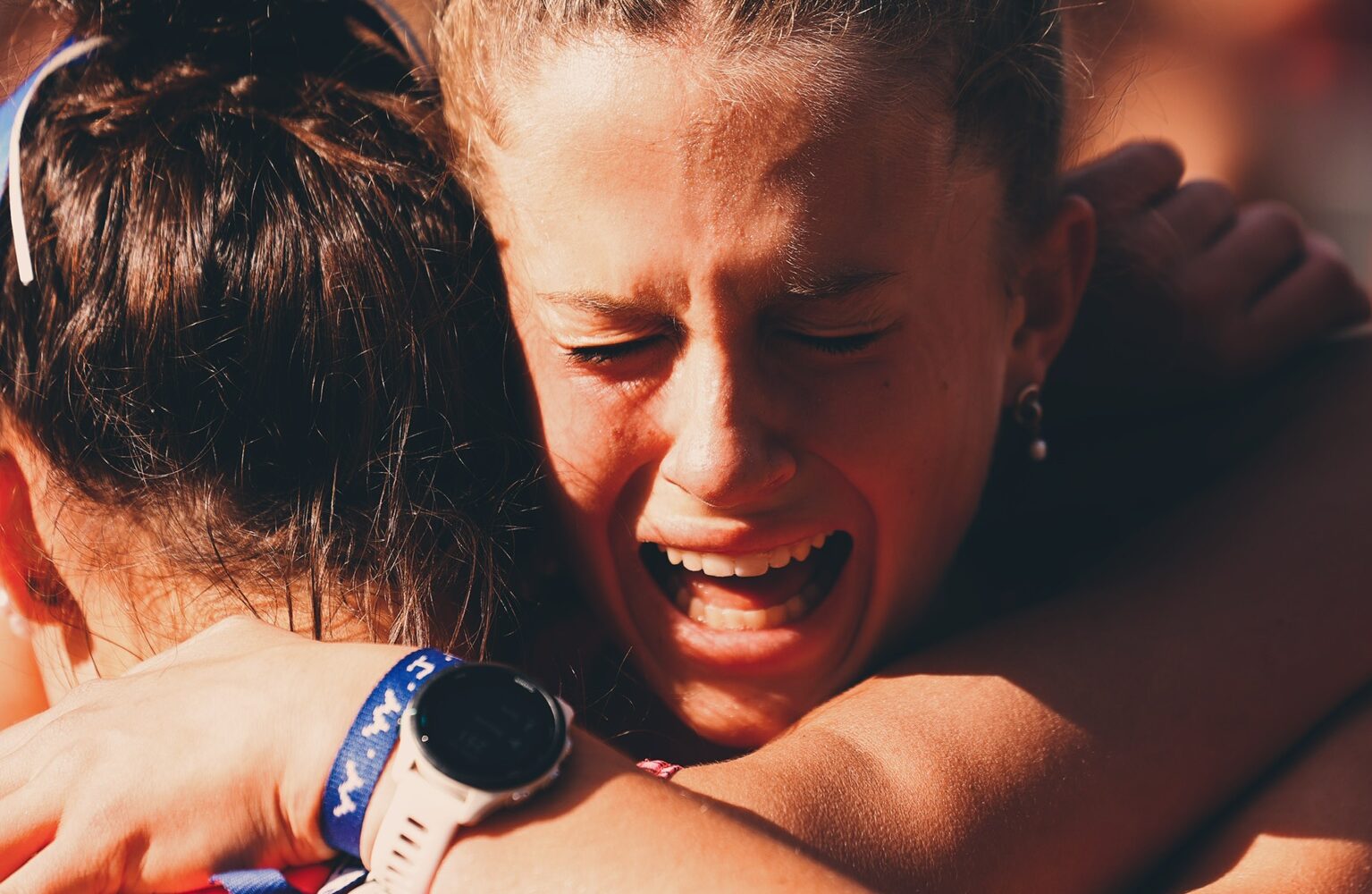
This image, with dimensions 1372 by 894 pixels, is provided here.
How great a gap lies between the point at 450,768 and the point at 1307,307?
6.86 ft

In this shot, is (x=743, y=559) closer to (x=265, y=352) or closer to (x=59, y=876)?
(x=265, y=352)

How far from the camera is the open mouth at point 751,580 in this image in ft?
6.86

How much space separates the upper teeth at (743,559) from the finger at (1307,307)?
3.75ft

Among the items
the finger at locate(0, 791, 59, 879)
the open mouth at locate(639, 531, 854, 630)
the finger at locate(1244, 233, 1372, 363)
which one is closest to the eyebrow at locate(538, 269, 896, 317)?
the open mouth at locate(639, 531, 854, 630)

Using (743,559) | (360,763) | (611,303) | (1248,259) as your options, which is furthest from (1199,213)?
(360,763)

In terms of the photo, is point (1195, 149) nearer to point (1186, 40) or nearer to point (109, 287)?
point (1186, 40)

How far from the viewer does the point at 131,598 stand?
209 centimetres

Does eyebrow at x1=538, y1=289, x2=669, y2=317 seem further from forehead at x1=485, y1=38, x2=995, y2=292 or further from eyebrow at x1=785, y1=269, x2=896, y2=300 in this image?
eyebrow at x1=785, y1=269, x2=896, y2=300

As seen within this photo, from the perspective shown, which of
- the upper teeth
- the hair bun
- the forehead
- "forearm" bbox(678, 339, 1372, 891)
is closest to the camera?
"forearm" bbox(678, 339, 1372, 891)

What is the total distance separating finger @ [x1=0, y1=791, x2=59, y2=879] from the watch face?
44 cm

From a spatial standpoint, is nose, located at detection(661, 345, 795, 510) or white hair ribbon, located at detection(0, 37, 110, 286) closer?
nose, located at detection(661, 345, 795, 510)

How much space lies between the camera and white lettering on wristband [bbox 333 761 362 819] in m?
1.53

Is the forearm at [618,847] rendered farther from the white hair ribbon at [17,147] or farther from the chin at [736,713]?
the white hair ribbon at [17,147]

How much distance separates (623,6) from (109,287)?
0.84 m
